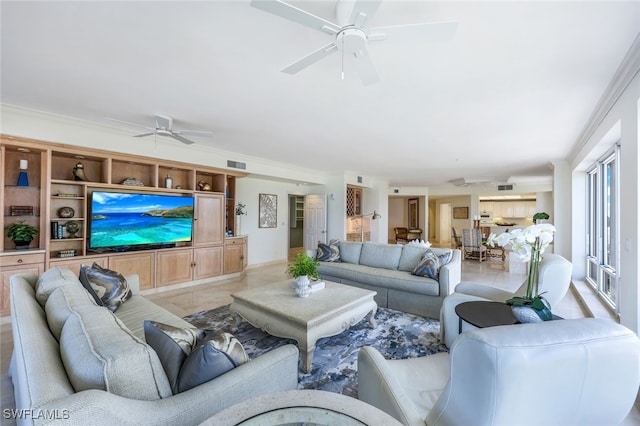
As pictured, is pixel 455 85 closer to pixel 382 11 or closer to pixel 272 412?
pixel 382 11

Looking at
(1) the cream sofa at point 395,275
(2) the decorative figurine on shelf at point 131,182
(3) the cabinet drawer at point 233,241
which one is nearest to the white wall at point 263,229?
(3) the cabinet drawer at point 233,241

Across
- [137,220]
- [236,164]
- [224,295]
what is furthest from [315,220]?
[137,220]

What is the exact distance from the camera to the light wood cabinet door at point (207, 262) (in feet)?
17.3

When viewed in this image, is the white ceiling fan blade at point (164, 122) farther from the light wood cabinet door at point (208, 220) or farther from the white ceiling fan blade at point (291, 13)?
the white ceiling fan blade at point (291, 13)

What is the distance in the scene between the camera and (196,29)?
193 cm

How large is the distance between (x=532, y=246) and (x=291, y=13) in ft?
6.67

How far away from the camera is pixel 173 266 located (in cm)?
496

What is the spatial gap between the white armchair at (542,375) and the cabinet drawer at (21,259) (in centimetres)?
480

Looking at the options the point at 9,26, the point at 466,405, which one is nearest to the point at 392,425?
the point at 466,405

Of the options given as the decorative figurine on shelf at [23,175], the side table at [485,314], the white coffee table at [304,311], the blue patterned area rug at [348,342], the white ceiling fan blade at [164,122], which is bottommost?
the blue patterned area rug at [348,342]

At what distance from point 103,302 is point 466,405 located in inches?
114

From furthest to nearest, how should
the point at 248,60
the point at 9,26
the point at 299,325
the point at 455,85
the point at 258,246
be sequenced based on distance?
the point at 258,246, the point at 455,85, the point at 299,325, the point at 248,60, the point at 9,26

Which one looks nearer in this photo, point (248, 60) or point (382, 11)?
point (382, 11)

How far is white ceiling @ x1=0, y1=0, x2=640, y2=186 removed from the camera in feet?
5.86
